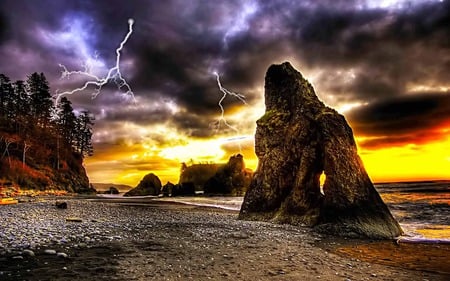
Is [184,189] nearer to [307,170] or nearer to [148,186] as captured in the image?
[148,186]

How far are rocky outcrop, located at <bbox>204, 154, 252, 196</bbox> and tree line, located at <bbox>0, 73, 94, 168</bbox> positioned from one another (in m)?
34.2

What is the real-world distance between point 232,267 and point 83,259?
378 cm

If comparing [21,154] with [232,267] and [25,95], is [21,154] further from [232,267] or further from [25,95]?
[232,267]

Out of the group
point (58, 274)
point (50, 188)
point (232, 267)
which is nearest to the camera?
point (58, 274)

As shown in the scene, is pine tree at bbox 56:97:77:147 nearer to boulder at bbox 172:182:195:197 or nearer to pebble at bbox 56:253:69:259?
boulder at bbox 172:182:195:197

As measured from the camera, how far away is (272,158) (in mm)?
19578

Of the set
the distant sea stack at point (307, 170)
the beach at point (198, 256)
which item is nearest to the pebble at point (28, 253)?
the beach at point (198, 256)

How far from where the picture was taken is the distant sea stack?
1527 cm

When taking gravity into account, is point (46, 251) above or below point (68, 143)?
below

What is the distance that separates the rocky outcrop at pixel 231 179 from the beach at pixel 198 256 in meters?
54.4

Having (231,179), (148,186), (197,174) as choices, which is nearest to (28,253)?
(231,179)

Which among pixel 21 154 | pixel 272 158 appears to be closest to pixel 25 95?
pixel 21 154

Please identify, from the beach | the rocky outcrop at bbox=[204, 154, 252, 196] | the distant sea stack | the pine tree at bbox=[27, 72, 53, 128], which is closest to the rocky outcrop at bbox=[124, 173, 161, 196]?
the rocky outcrop at bbox=[204, 154, 252, 196]

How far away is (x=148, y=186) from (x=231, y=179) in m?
21.7
